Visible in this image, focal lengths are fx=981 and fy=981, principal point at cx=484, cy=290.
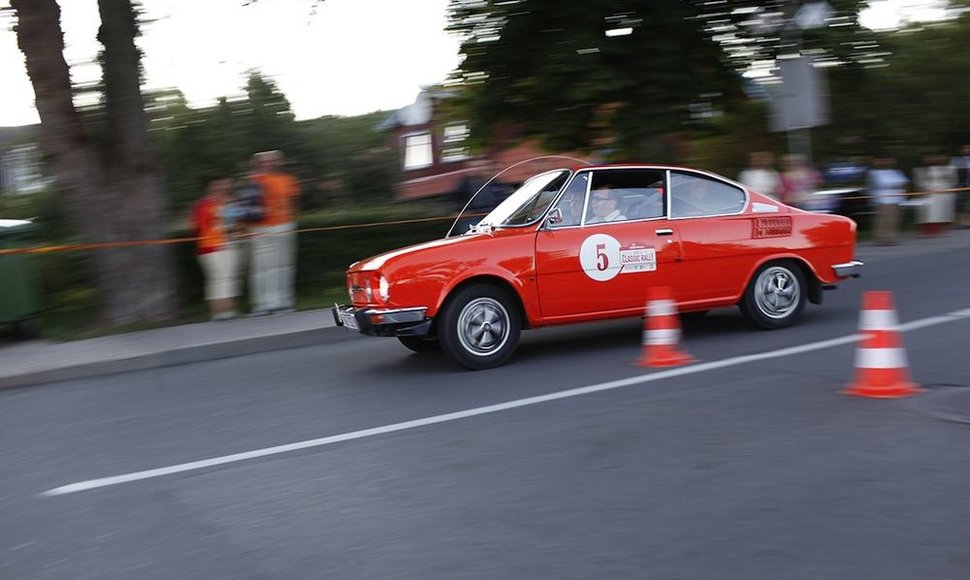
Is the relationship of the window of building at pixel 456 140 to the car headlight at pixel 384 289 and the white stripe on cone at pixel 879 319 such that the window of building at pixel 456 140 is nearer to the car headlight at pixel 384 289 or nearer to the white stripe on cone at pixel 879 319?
the car headlight at pixel 384 289

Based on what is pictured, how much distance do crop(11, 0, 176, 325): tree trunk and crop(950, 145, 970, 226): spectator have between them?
15.7 metres

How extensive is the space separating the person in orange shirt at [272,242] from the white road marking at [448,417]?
637 cm

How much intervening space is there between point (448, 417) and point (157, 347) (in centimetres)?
521

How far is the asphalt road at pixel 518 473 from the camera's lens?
420cm

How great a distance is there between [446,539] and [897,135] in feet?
63.8

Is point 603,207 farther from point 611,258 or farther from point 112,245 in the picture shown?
point 112,245

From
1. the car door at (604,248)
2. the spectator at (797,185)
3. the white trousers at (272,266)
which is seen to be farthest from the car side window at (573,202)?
the spectator at (797,185)

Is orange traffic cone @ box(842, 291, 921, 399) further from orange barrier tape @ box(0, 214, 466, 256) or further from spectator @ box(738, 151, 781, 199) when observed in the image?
spectator @ box(738, 151, 781, 199)

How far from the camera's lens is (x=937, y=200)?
1892cm

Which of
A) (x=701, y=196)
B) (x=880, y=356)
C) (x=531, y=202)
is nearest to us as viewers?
(x=880, y=356)

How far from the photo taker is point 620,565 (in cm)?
402

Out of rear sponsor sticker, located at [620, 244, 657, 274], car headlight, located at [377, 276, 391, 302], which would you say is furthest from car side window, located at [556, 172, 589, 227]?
car headlight, located at [377, 276, 391, 302]

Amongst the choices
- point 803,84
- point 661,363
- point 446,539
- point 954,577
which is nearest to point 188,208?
point 803,84

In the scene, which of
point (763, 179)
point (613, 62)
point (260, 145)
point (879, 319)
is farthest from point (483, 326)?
point (260, 145)
